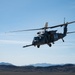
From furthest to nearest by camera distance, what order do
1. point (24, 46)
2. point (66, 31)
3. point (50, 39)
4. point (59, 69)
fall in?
1. point (59, 69)
2. point (66, 31)
3. point (50, 39)
4. point (24, 46)

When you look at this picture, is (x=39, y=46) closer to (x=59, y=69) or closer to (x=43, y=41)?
(x=43, y=41)

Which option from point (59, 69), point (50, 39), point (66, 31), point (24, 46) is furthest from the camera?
point (59, 69)

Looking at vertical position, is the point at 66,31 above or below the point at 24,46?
above

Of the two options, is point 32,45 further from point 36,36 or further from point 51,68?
point 51,68

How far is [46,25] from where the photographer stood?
46438 mm

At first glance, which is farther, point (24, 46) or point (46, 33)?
point (46, 33)

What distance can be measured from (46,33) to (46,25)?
1583mm

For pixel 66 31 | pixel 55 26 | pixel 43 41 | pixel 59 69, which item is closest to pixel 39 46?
pixel 43 41

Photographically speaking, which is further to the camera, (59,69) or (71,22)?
(59,69)

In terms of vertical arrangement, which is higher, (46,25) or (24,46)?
(46,25)

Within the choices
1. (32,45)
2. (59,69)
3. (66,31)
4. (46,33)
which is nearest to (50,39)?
(46,33)

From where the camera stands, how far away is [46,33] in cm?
4581

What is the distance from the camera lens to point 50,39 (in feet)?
150

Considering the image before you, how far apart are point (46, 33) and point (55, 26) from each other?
7.64 ft
